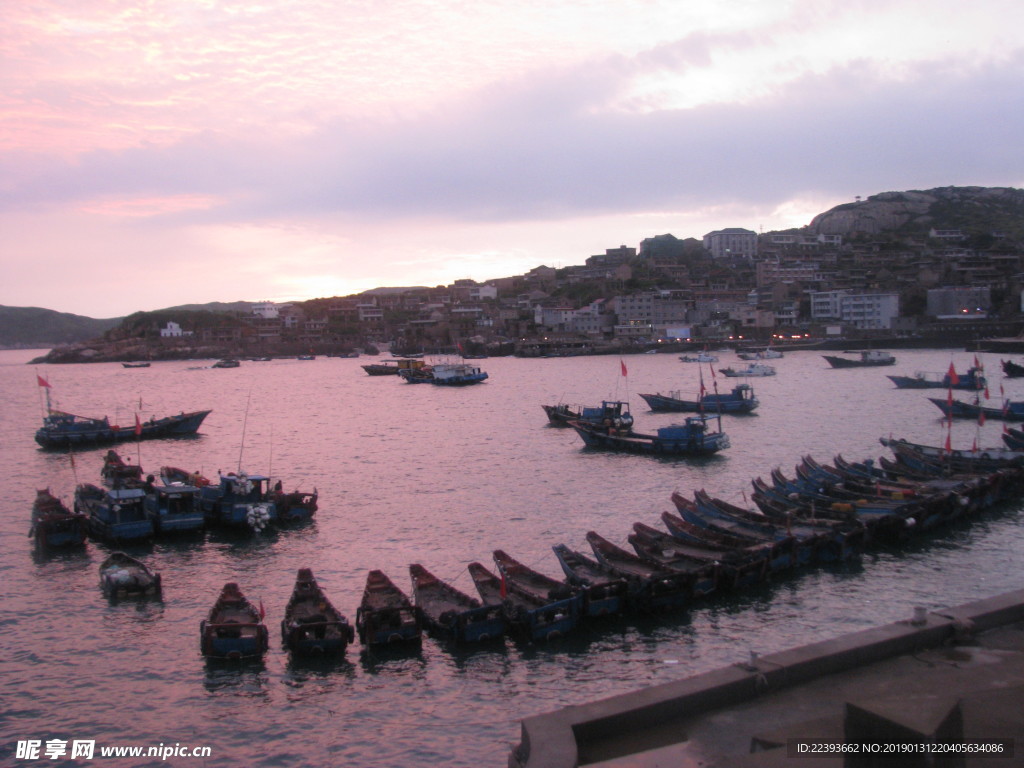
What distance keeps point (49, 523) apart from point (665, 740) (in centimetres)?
1849

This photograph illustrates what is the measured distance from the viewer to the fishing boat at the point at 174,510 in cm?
2016

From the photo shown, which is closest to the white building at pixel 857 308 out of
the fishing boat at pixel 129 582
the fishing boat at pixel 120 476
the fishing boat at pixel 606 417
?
the fishing boat at pixel 606 417

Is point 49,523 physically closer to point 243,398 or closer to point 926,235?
point 243,398

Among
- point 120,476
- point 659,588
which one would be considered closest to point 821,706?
point 659,588

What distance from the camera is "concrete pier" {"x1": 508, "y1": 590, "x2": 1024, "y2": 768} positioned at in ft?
14.6

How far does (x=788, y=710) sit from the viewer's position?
6.38m

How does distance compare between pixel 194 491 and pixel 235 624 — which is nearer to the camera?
pixel 235 624

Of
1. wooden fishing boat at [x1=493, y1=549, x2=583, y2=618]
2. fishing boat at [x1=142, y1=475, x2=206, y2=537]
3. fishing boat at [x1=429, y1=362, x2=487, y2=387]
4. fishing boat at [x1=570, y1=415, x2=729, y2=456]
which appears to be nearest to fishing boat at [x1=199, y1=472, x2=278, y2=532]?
fishing boat at [x1=142, y1=475, x2=206, y2=537]

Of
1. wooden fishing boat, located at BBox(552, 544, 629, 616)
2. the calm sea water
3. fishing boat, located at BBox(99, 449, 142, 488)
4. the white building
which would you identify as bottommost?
the calm sea water

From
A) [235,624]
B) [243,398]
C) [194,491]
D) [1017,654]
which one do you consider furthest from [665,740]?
[243,398]

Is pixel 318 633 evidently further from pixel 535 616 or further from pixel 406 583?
pixel 406 583

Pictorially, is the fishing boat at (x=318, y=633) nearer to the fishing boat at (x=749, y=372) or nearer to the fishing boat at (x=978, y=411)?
the fishing boat at (x=978, y=411)

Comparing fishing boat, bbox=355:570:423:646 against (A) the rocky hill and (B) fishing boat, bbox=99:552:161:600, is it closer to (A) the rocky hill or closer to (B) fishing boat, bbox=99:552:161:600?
(B) fishing boat, bbox=99:552:161:600

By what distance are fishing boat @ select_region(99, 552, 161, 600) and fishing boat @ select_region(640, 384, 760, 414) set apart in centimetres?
2985
